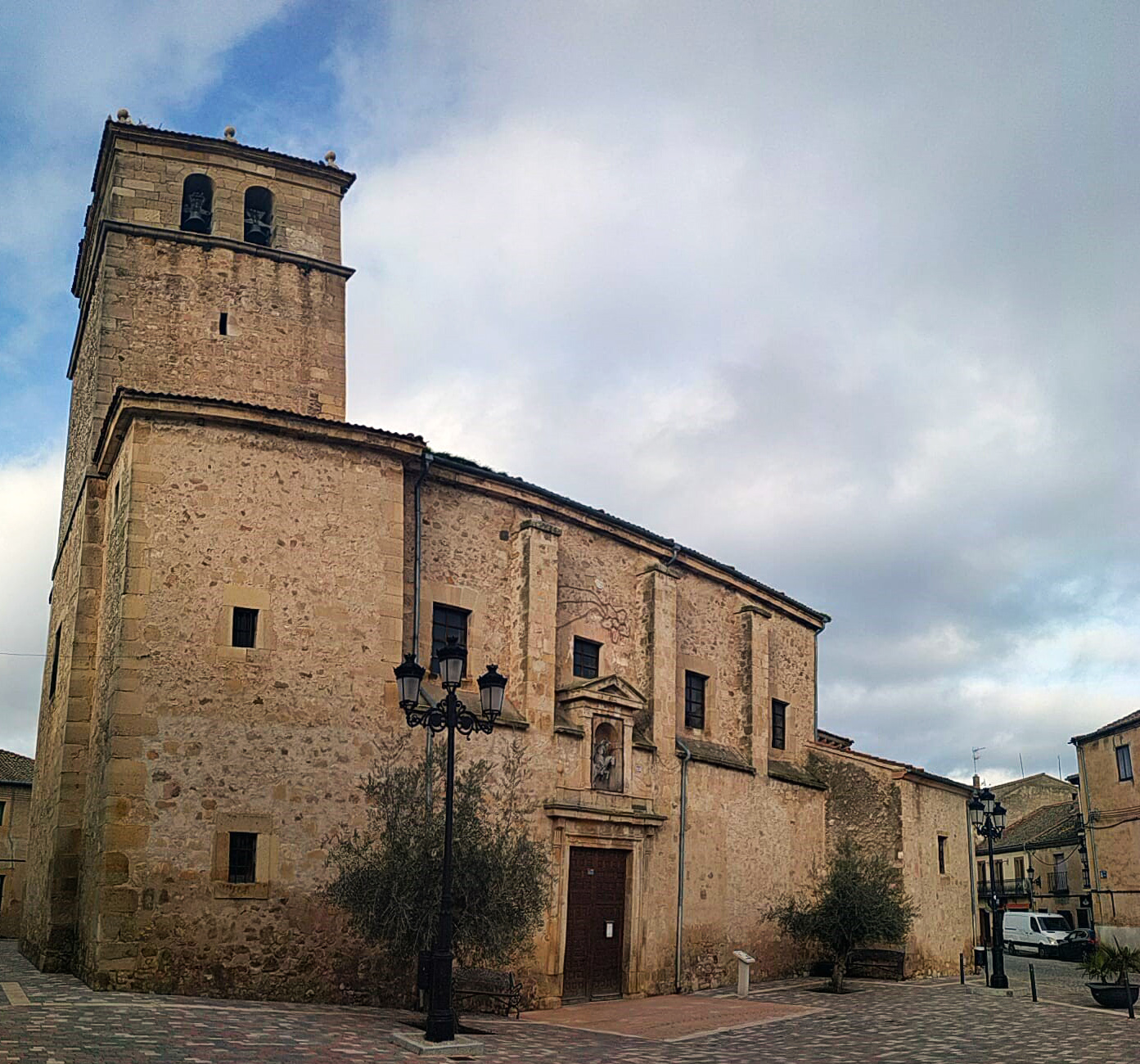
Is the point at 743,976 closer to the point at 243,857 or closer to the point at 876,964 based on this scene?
the point at 876,964

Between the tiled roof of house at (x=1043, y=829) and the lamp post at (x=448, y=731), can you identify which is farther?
the tiled roof of house at (x=1043, y=829)

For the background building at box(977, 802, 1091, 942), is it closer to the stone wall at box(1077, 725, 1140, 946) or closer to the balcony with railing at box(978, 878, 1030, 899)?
the balcony with railing at box(978, 878, 1030, 899)

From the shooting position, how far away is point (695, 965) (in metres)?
22.1

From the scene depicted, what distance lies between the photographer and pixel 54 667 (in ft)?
71.7

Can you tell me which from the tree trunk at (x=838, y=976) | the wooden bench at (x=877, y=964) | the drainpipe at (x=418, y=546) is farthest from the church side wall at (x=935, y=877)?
the drainpipe at (x=418, y=546)

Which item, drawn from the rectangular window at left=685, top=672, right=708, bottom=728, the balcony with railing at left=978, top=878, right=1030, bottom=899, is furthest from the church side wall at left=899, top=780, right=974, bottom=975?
the balcony with railing at left=978, top=878, right=1030, bottom=899

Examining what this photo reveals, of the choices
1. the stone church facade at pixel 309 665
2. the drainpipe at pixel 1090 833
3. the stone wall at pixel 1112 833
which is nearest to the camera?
the stone church facade at pixel 309 665

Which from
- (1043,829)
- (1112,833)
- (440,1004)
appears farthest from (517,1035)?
(1043,829)

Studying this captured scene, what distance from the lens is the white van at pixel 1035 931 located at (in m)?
41.3

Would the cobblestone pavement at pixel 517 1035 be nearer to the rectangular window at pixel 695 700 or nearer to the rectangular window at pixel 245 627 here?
the rectangular window at pixel 245 627

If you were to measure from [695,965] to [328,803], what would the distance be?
9.35 m

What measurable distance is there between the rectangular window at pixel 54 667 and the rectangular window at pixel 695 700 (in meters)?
12.7

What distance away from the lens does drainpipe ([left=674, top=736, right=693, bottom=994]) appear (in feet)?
70.9

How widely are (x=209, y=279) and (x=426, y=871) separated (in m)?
12.6
